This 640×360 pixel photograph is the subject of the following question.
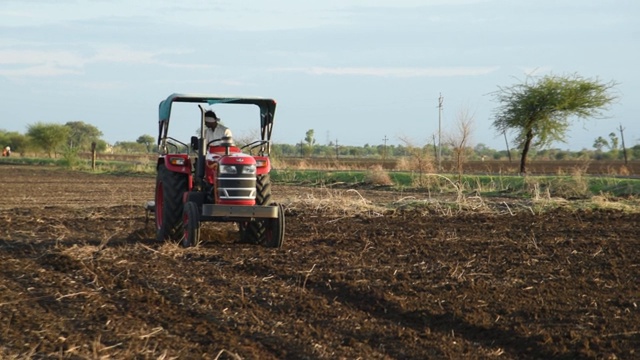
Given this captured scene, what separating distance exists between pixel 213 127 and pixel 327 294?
4656 millimetres

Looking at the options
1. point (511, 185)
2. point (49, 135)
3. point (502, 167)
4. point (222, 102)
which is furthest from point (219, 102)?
point (49, 135)

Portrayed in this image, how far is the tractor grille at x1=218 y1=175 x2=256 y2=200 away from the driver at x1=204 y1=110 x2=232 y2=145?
3.50 ft

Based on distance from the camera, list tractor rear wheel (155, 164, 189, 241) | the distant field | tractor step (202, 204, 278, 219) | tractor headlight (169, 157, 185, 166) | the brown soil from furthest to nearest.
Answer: the distant field < tractor headlight (169, 157, 185, 166) < tractor rear wheel (155, 164, 189, 241) < tractor step (202, 204, 278, 219) < the brown soil

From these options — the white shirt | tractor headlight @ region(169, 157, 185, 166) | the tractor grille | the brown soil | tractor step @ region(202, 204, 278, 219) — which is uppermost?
the white shirt

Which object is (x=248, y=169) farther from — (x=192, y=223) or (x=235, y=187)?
(x=192, y=223)

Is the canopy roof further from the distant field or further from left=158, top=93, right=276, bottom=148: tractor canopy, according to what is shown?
the distant field

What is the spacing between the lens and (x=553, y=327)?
24.3 feet

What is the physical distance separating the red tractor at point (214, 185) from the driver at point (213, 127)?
11cm

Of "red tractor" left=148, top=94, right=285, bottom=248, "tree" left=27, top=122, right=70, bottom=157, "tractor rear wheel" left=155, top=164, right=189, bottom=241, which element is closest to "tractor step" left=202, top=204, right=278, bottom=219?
"red tractor" left=148, top=94, right=285, bottom=248

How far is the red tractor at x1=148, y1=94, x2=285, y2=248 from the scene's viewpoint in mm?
11727

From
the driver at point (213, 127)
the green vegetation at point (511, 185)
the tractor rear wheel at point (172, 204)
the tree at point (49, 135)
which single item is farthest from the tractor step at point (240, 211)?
the tree at point (49, 135)

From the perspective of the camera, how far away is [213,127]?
1277 centimetres

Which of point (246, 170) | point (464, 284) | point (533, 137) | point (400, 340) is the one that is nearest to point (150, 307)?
point (400, 340)

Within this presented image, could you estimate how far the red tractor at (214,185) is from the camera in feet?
38.5
